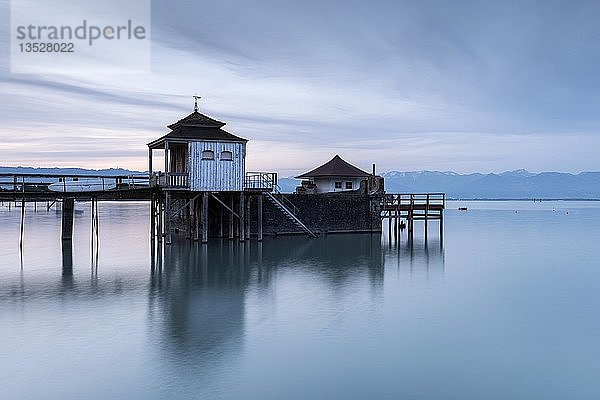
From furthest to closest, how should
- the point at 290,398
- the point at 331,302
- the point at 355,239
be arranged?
1. the point at 355,239
2. the point at 331,302
3. the point at 290,398

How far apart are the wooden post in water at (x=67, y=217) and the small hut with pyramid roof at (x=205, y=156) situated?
21.5 feet

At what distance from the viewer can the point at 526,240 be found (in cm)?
4944

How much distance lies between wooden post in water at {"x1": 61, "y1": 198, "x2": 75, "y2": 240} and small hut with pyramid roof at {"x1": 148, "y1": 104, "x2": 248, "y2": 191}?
6.54 metres

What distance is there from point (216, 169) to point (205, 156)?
3.23 ft

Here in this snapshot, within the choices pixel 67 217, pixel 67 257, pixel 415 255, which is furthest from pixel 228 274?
pixel 67 217

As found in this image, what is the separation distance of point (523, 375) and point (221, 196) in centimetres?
2777

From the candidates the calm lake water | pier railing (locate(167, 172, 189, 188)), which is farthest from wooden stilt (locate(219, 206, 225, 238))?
the calm lake water

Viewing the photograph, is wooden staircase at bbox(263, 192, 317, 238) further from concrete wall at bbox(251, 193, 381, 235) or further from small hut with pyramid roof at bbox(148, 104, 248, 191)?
small hut with pyramid roof at bbox(148, 104, 248, 191)

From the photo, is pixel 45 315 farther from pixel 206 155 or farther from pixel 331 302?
pixel 206 155

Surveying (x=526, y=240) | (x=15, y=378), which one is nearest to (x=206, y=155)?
(x=15, y=378)

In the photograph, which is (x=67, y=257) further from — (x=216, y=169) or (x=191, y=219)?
(x=216, y=169)

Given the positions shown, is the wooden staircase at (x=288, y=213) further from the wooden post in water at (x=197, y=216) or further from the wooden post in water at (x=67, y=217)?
the wooden post in water at (x=67, y=217)

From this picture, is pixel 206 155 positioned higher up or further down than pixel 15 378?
higher up

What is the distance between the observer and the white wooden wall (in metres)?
34.9
